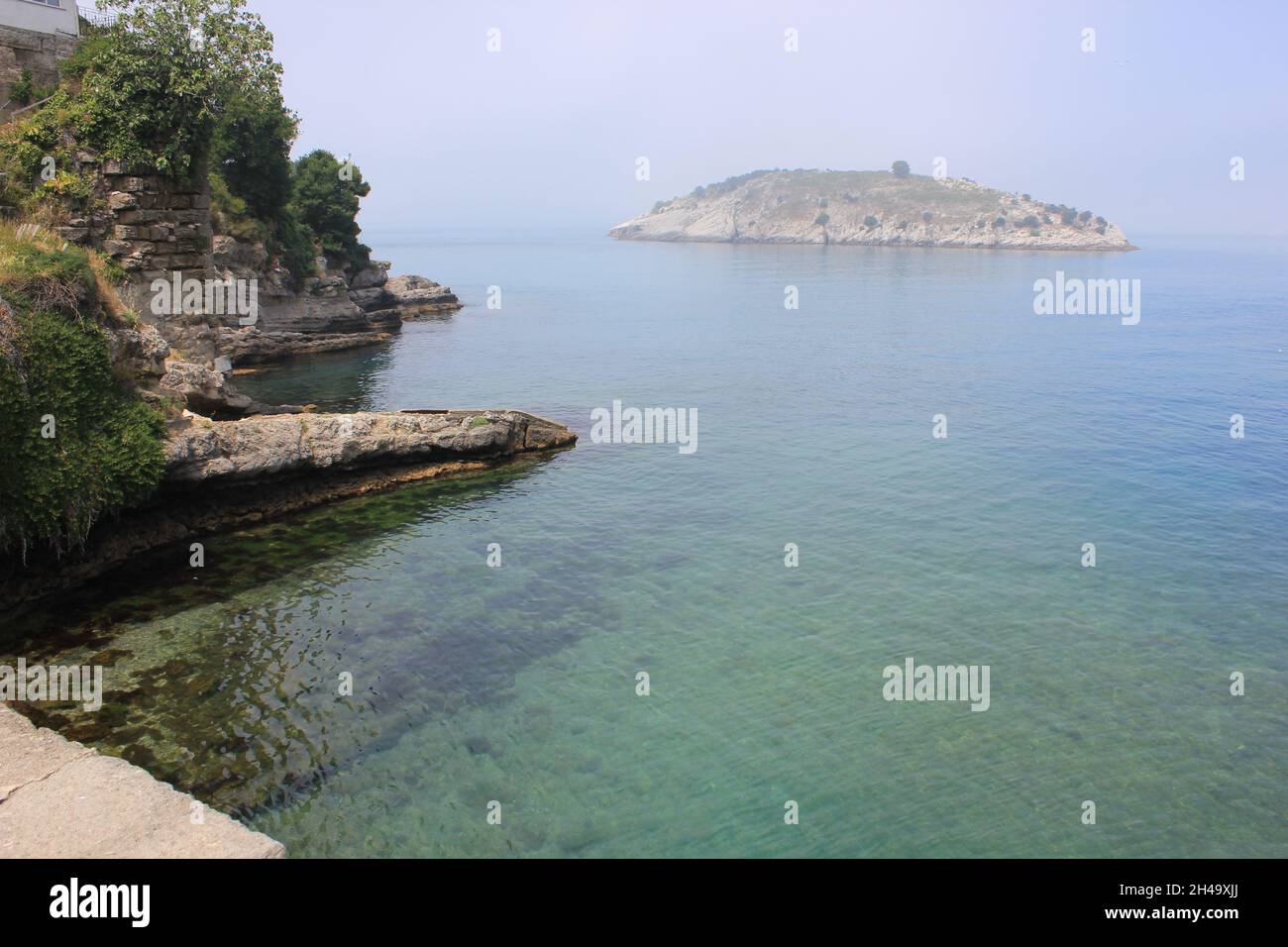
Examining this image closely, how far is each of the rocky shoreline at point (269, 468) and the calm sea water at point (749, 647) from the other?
791 millimetres

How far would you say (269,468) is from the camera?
23.6 metres

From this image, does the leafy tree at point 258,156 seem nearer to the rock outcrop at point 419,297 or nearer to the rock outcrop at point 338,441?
the rock outcrop at point 419,297

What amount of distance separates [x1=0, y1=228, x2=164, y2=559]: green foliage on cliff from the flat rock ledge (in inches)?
297

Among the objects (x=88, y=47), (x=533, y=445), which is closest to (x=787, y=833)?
(x=533, y=445)

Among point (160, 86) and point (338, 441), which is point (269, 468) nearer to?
point (338, 441)

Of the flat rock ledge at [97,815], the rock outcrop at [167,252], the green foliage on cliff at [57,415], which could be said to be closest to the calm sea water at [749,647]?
the flat rock ledge at [97,815]

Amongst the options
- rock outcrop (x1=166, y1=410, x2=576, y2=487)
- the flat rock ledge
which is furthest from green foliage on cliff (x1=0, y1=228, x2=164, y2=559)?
the flat rock ledge

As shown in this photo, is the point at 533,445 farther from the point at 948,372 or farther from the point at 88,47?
the point at 948,372

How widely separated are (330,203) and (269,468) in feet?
140

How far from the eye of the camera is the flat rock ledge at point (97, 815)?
9.55 meters

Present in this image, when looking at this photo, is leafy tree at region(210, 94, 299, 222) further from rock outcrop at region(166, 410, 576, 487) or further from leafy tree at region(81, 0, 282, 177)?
rock outcrop at region(166, 410, 576, 487)

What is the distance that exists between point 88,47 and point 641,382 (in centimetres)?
2659

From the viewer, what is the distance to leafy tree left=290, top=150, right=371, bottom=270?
196ft

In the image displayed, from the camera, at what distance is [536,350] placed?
5659cm
